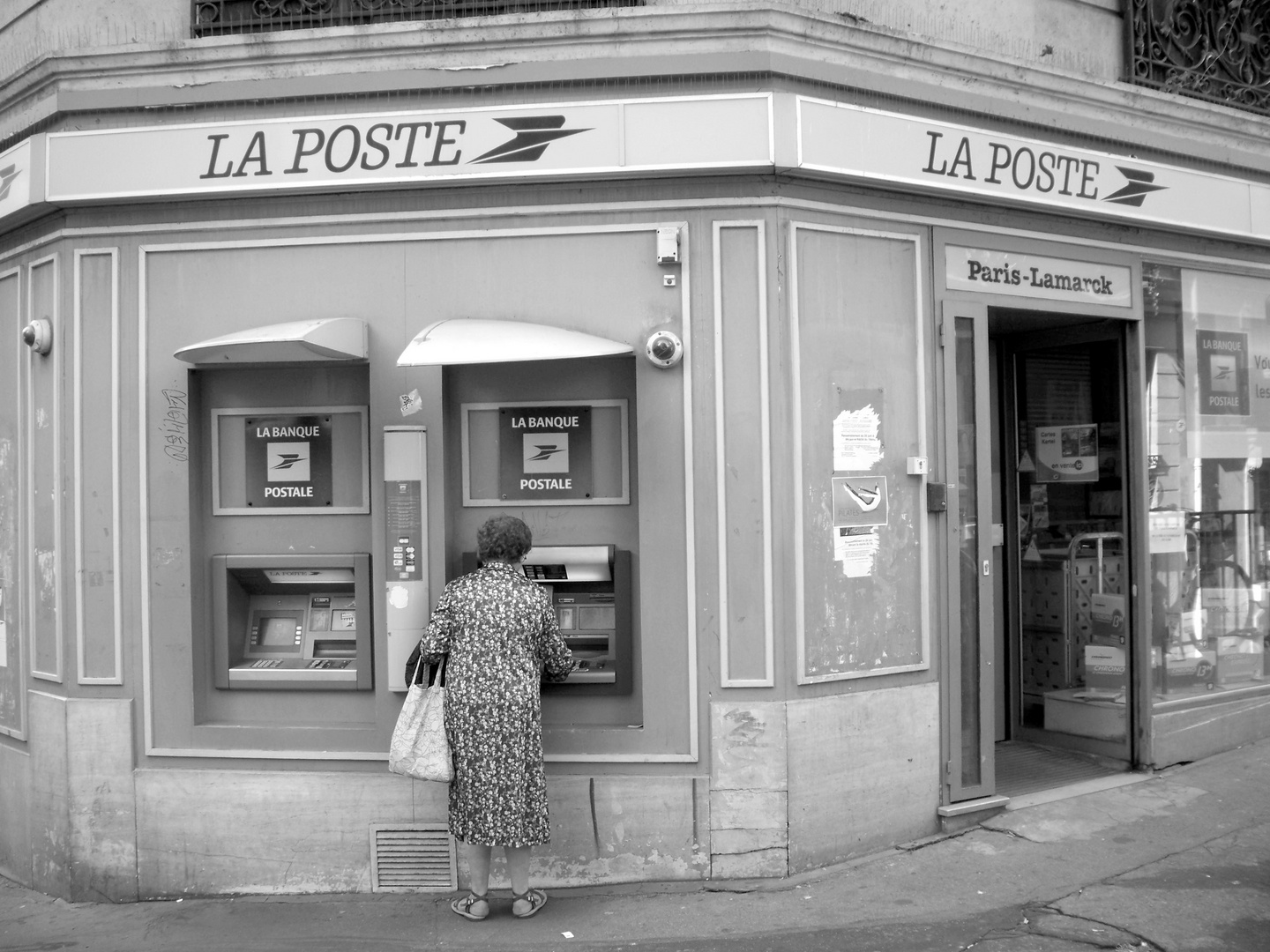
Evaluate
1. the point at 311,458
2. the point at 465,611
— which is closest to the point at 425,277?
the point at 311,458

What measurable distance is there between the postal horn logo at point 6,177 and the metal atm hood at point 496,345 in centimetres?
252

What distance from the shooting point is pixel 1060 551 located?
739cm

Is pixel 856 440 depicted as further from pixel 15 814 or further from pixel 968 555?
pixel 15 814

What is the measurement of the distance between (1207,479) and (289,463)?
5.60 m

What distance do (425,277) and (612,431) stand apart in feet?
3.89

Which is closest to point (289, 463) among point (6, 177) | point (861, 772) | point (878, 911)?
point (6, 177)

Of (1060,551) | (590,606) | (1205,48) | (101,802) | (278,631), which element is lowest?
(101,802)

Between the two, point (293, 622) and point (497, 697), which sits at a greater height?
point (293, 622)

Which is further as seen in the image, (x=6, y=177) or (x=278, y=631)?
(x=6, y=177)

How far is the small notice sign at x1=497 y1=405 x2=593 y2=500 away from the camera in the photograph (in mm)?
5645

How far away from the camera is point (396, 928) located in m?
4.99

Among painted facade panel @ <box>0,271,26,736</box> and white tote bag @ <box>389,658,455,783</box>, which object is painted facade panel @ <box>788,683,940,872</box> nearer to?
white tote bag @ <box>389,658,455,783</box>

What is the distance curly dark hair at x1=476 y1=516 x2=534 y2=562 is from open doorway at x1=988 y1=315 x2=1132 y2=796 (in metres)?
3.15

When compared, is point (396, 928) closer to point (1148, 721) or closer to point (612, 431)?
point (612, 431)
